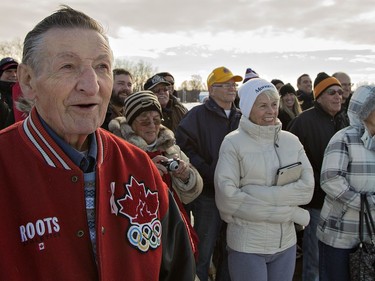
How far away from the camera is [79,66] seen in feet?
4.14

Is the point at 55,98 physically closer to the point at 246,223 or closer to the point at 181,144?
the point at 246,223

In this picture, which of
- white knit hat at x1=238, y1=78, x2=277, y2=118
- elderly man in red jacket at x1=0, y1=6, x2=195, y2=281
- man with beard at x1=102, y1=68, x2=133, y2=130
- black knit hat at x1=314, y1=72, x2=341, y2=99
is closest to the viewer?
elderly man in red jacket at x1=0, y1=6, x2=195, y2=281

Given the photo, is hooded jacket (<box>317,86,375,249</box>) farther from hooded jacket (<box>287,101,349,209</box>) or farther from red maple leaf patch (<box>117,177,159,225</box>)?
red maple leaf patch (<box>117,177,159,225</box>)

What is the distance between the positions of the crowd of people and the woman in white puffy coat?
0.03 feet

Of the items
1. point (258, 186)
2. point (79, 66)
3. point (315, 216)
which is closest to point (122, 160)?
point (79, 66)

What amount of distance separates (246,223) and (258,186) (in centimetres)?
32

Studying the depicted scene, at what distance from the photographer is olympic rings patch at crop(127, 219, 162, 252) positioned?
1356 mm

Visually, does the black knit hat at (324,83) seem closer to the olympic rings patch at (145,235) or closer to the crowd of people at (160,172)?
the crowd of people at (160,172)

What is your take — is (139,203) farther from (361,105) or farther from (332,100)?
(332,100)

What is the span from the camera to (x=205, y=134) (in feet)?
12.1

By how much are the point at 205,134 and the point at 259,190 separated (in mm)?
990

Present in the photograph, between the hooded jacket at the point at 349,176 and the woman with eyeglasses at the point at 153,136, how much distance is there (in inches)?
45.4

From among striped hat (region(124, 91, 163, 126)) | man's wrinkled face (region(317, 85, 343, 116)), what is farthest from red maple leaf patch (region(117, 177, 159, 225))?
man's wrinkled face (region(317, 85, 343, 116))

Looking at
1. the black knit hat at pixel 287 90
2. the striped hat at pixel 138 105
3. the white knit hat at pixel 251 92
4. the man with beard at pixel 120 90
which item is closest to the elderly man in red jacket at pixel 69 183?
the striped hat at pixel 138 105
